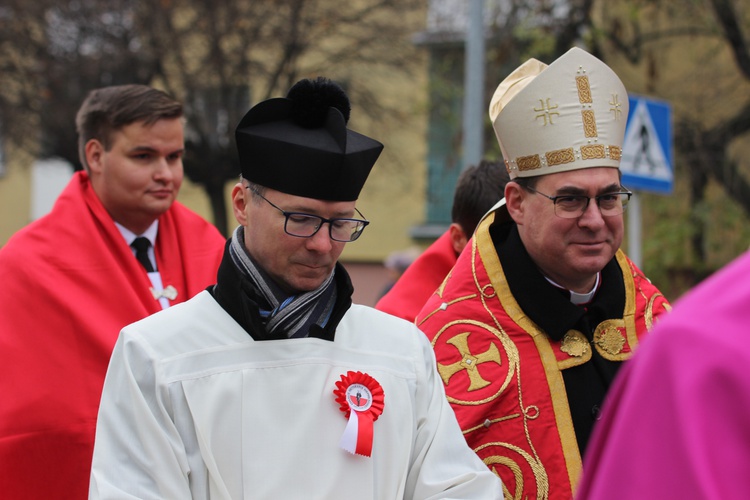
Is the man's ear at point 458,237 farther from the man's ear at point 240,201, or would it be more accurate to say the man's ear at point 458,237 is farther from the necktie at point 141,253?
the man's ear at point 240,201

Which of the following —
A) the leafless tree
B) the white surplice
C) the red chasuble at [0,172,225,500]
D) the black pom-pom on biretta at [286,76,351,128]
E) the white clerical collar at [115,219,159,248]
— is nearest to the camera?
the white surplice

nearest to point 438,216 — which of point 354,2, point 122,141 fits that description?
point 354,2

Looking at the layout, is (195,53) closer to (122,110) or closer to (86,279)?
(122,110)

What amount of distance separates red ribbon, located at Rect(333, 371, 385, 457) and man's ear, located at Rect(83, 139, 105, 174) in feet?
6.81

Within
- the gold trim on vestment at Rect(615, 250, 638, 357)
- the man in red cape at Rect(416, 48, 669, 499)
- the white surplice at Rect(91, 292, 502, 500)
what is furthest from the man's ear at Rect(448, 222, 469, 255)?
the white surplice at Rect(91, 292, 502, 500)

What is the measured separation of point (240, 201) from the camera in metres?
3.04

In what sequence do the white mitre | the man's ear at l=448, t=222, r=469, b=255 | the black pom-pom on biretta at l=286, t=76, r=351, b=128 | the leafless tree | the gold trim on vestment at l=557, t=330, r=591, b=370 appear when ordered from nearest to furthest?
the black pom-pom on biretta at l=286, t=76, r=351, b=128
the gold trim on vestment at l=557, t=330, r=591, b=370
the white mitre
the man's ear at l=448, t=222, r=469, b=255
the leafless tree

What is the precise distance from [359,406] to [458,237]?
1.78 m

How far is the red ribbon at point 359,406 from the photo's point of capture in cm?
277

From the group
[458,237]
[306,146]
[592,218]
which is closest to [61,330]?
[458,237]

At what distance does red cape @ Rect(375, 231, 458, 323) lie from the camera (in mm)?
4633

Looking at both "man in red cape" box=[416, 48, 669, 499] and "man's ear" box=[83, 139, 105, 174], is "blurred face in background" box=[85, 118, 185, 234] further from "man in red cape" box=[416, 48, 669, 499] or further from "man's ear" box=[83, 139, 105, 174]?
"man in red cape" box=[416, 48, 669, 499]

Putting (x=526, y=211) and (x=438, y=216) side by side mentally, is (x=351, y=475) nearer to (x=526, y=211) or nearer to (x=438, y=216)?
(x=526, y=211)

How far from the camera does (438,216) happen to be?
19.9m
